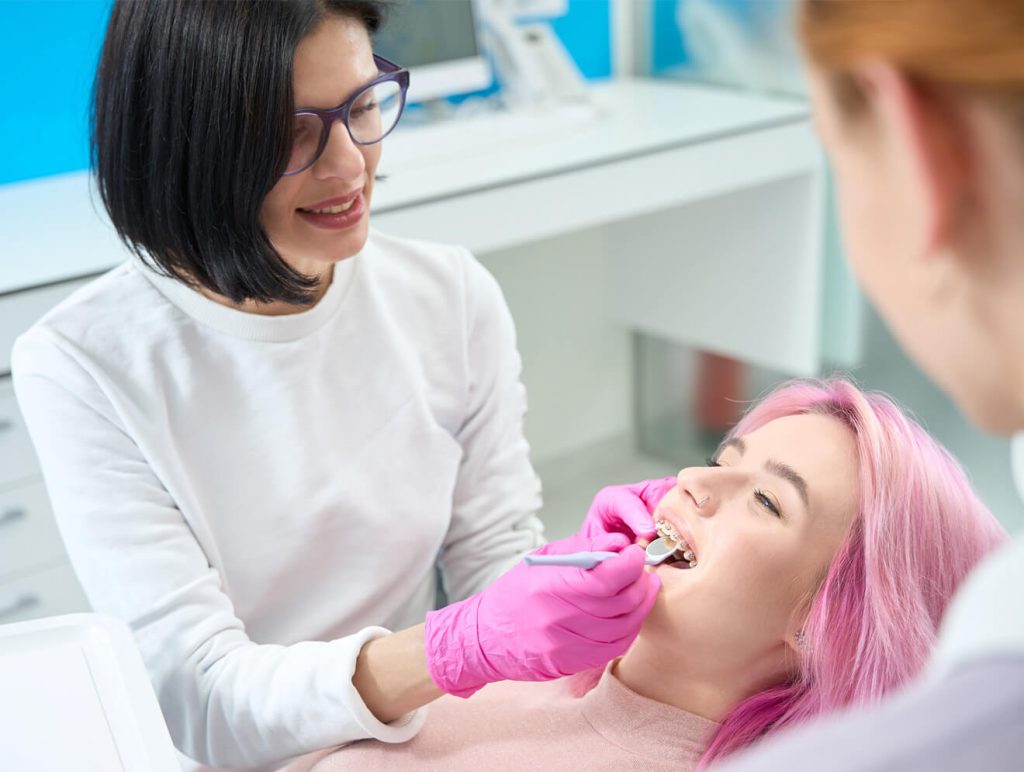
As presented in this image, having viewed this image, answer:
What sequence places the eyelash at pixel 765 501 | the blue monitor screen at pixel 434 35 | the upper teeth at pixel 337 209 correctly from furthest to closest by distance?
the blue monitor screen at pixel 434 35, the upper teeth at pixel 337 209, the eyelash at pixel 765 501

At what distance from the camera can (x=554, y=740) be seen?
1211mm

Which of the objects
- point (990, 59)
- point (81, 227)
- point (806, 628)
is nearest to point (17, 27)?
point (81, 227)

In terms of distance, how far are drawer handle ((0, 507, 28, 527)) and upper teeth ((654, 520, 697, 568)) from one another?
41.0 inches

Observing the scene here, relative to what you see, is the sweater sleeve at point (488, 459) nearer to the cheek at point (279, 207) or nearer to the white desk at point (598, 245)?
the cheek at point (279, 207)

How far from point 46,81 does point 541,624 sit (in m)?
1.72

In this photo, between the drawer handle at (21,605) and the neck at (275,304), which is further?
the drawer handle at (21,605)

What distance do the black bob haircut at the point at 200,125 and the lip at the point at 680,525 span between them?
476 millimetres

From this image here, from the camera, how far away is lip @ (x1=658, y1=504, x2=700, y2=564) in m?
1.18

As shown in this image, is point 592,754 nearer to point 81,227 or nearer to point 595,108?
point 81,227

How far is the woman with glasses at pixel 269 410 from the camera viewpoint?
44.1 inches

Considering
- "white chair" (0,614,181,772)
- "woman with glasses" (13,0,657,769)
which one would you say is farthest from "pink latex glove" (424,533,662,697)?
"white chair" (0,614,181,772)

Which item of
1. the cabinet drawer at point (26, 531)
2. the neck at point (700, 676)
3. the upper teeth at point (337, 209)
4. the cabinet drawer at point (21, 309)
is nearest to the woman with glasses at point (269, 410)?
the upper teeth at point (337, 209)

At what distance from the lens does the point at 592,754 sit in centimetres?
118

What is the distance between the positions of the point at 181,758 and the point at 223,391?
0.43 metres
